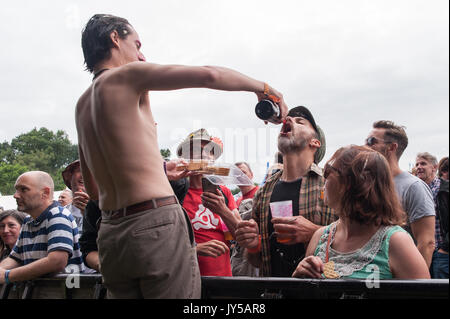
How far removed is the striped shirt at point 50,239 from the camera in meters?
3.27

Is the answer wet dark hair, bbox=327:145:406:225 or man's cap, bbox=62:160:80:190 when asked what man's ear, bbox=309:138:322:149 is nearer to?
wet dark hair, bbox=327:145:406:225

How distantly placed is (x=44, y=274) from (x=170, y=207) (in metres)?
1.91

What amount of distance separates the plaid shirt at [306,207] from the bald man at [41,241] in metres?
1.57

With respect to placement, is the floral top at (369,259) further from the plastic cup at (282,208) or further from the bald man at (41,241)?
the bald man at (41,241)

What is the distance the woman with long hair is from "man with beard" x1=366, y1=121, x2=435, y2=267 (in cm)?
113

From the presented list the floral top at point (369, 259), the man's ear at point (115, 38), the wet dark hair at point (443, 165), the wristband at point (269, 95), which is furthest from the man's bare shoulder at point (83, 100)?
the wet dark hair at point (443, 165)

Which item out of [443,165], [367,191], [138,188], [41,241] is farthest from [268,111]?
[443,165]

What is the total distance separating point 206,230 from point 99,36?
64.4 inches

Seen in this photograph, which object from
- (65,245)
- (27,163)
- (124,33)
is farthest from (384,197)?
(27,163)

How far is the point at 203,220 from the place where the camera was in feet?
10.3

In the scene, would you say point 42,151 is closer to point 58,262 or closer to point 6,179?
point 6,179
